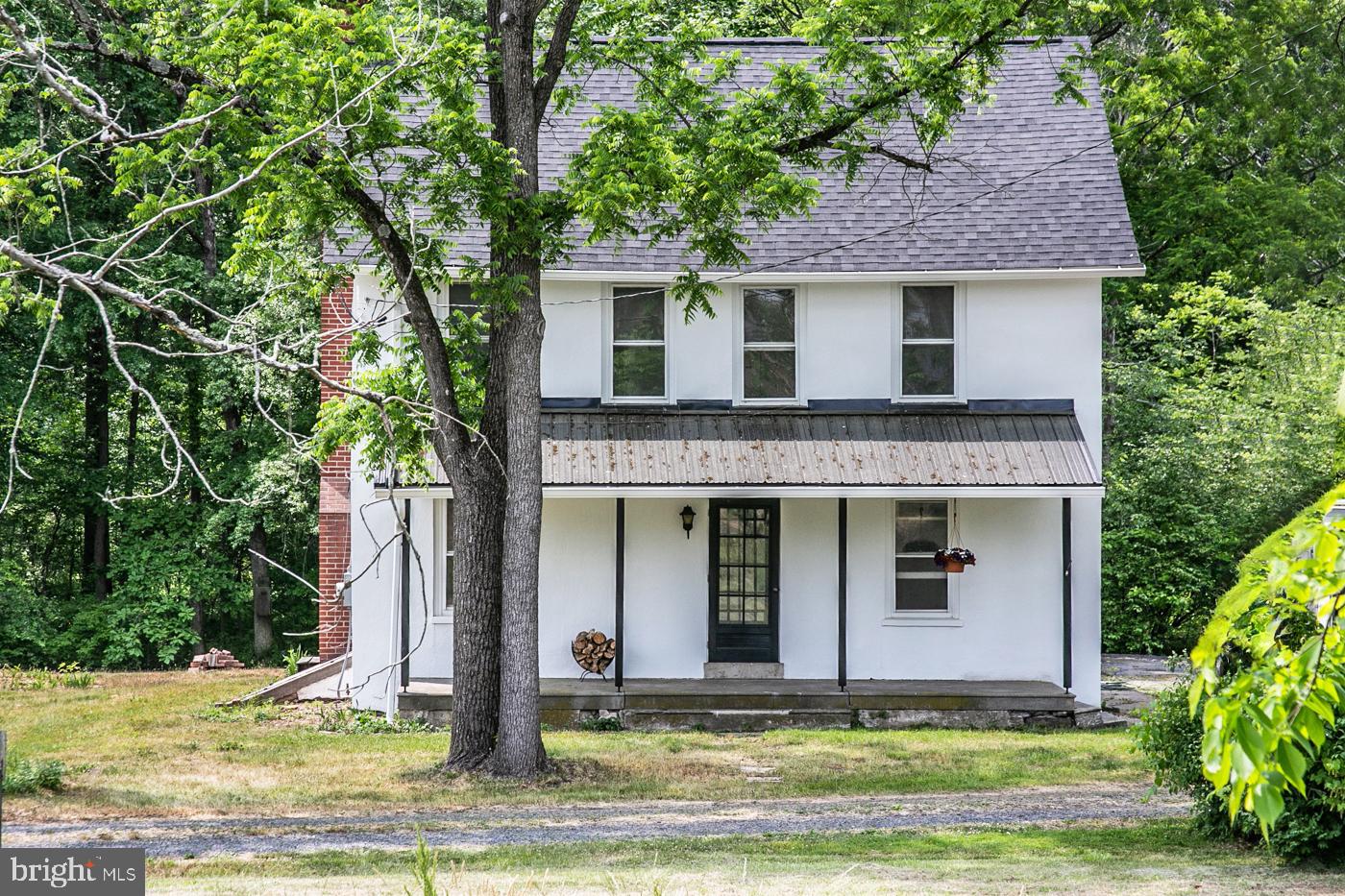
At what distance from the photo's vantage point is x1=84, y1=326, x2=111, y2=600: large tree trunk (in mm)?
28312

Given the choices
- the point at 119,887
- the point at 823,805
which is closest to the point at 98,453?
the point at 823,805

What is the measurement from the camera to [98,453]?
2914 cm

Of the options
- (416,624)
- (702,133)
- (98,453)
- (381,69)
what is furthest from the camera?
(98,453)

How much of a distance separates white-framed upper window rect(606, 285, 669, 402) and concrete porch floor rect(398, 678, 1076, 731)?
4164 millimetres

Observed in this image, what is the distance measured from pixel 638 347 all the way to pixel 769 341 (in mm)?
1828

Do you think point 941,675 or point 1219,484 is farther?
point 1219,484

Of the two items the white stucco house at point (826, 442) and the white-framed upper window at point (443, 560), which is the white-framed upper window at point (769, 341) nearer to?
the white stucco house at point (826, 442)

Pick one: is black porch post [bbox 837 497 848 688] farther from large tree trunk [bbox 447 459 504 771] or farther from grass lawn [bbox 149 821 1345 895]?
grass lawn [bbox 149 821 1345 895]

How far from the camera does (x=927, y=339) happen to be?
18.1m

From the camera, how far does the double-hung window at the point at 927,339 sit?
18156mm

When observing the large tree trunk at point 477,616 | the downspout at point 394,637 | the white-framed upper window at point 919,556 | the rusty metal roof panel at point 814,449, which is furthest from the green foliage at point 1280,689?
the white-framed upper window at point 919,556

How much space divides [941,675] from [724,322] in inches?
224

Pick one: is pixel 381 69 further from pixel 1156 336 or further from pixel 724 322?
pixel 1156 336

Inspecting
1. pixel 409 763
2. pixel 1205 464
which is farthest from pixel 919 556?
pixel 1205 464
